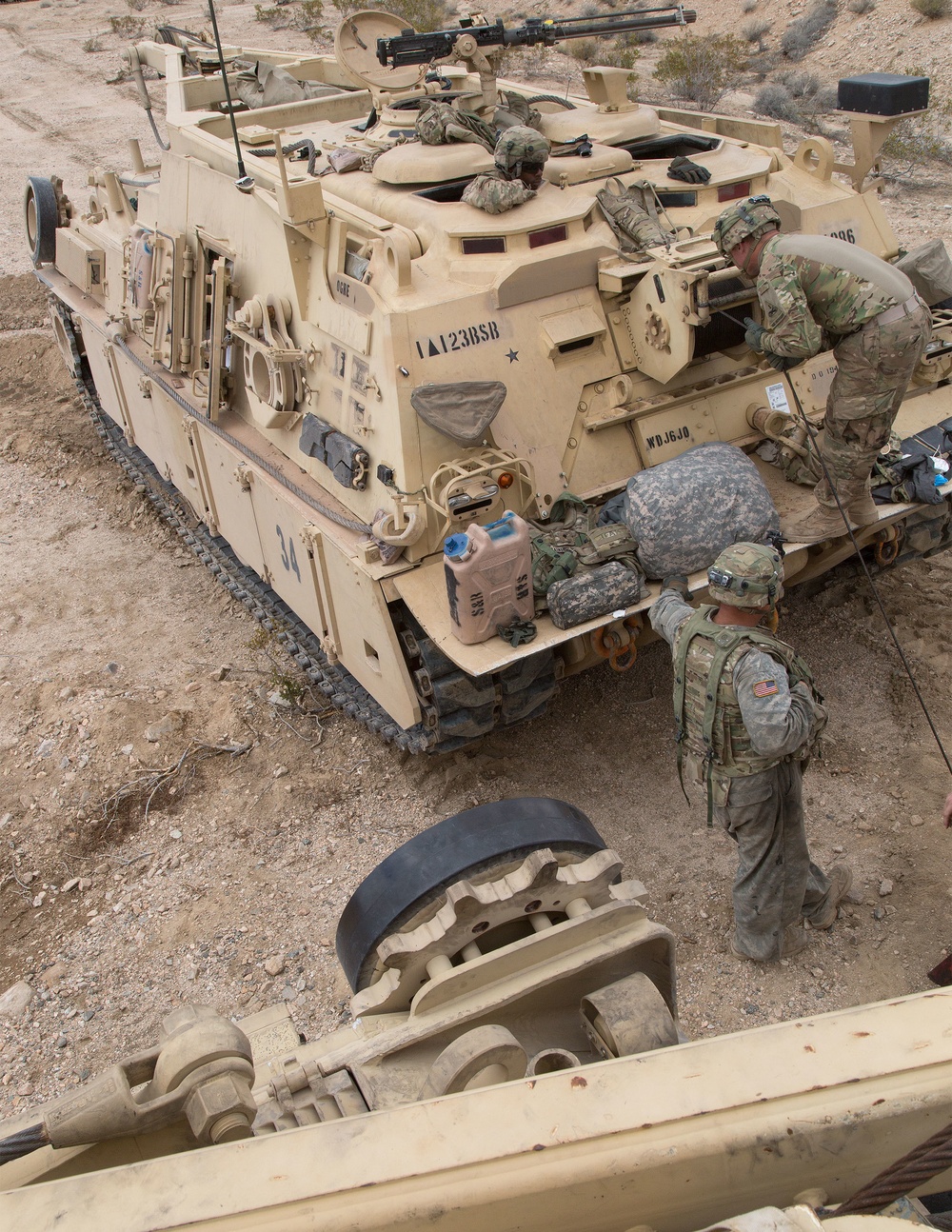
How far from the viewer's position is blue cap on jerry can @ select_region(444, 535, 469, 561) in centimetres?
471

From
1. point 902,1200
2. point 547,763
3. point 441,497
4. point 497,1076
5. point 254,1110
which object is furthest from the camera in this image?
→ point 547,763

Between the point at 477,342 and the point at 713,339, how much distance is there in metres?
1.20

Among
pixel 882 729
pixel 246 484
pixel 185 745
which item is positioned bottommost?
pixel 882 729

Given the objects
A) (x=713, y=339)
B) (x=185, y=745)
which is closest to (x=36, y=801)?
(x=185, y=745)

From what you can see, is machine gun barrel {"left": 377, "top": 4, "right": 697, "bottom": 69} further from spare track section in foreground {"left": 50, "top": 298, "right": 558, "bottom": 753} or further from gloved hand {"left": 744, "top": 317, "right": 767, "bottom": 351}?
spare track section in foreground {"left": 50, "top": 298, "right": 558, "bottom": 753}

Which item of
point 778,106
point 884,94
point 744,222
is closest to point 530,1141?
point 744,222

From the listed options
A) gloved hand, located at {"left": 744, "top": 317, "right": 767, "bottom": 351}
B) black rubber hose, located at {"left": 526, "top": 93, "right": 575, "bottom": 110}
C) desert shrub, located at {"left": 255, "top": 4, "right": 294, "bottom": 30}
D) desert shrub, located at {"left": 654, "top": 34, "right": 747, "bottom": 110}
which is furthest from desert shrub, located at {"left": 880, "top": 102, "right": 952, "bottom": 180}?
desert shrub, located at {"left": 255, "top": 4, "right": 294, "bottom": 30}

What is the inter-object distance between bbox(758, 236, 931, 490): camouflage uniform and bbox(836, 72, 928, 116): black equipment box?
1537mm

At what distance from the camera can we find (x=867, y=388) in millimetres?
5285

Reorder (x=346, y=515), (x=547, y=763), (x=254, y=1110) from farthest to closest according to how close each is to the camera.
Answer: (x=547, y=763) → (x=346, y=515) → (x=254, y=1110)

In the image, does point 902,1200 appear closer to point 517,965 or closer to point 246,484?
point 517,965

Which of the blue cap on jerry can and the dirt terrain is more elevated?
the blue cap on jerry can

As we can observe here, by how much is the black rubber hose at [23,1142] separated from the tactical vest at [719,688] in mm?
2565

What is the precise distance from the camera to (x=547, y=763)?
6.00 meters
